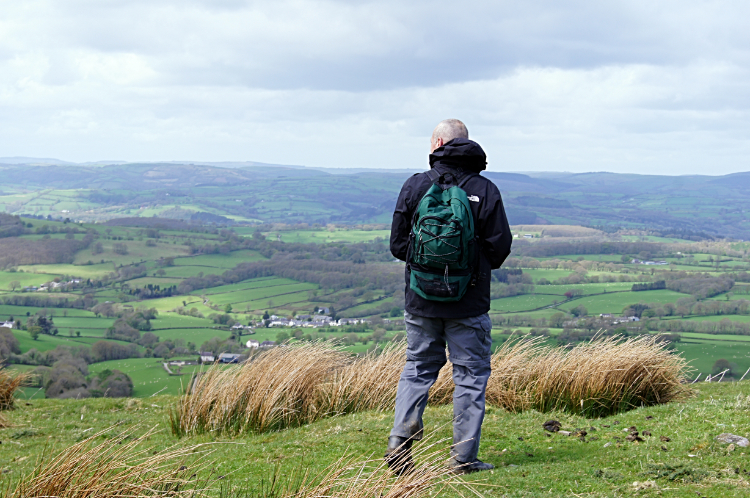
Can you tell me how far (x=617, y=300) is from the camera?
192 feet

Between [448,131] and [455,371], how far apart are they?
1858 mm

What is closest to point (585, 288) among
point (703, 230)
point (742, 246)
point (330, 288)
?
point (330, 288)

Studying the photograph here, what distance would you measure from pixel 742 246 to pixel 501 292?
68.7 metres

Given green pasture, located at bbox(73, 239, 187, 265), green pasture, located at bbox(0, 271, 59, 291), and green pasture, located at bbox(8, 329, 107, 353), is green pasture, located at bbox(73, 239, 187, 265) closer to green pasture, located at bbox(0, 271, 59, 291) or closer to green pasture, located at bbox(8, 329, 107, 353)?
green pasture, located at bbox(0, 271, 59, 291)

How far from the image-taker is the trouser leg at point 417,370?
479 cm

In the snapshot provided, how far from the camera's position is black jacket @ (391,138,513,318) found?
180 inches

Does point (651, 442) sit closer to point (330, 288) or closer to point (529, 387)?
point (529, 387)

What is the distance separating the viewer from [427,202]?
457 centimetres

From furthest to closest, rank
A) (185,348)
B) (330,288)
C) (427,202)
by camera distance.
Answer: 1. (330,288)
2. (185,348)
3. (427,202)

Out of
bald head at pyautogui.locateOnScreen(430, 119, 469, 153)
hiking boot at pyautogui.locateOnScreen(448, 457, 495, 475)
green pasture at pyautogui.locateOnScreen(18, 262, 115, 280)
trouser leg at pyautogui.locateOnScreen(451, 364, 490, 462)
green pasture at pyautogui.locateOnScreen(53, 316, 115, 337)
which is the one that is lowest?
green pasture at pyautogui.locateOnScreen(53, 316, 115, 337)

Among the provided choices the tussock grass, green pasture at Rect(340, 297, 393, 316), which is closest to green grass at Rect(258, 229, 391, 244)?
green pasture at Rect(340, 297, 393, 316)

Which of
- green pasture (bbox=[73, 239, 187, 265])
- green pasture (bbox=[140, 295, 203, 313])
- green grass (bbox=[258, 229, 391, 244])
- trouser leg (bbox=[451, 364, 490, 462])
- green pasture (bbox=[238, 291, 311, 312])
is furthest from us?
green grass (bbox=[258, 229, 391, 244])

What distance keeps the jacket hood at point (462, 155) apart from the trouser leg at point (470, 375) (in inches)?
45.0

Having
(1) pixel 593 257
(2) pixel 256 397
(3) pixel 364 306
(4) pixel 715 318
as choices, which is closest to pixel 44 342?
(3) pixel 364 306
